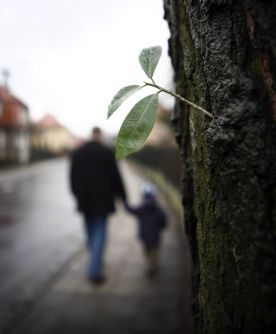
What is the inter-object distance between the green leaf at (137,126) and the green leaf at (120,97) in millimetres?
39

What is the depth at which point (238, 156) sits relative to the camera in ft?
2.75

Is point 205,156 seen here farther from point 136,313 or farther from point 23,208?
point 23,208

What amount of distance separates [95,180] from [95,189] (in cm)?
11

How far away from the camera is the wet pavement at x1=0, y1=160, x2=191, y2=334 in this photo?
3.94 m

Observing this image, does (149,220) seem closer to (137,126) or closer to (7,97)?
(137,126)

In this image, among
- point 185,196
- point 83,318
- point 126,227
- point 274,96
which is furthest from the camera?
point 126,227

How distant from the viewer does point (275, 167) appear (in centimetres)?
80

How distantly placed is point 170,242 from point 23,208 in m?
6.08

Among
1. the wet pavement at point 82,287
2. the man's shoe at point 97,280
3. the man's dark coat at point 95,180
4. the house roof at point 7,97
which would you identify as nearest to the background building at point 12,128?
the house roof at point 7,97

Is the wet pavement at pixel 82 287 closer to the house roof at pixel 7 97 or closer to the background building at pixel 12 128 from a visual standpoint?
the background building at pixel 12 128

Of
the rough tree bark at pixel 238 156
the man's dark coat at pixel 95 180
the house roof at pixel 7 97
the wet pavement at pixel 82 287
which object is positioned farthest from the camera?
the house roof at pixel 7 97

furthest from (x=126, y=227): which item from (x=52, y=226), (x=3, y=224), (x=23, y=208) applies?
(x=23, y=208)

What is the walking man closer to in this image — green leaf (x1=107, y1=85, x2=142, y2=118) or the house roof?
green leaf (x1=107, y1=85, x2=142, y2=118)

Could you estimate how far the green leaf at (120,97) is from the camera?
901 millimetres
